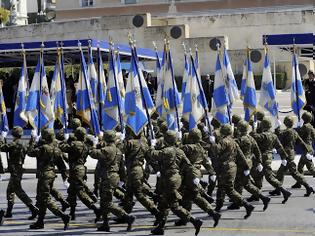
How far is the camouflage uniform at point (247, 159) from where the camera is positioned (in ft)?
53.9

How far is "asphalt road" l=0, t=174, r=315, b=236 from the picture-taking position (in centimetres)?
1477

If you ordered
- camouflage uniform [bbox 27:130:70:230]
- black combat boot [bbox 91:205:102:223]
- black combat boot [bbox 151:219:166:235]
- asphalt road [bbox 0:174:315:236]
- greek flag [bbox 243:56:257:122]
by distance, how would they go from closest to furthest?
black combat boot [bbox 151:219:166:235] < asphalt road [bbox 0:174:315:236] < camouflage uniform [bbox 27:130:70:230] < black combat boot [bbox 91:205:102:223] < greek flag [bbox 243:56:257:122]

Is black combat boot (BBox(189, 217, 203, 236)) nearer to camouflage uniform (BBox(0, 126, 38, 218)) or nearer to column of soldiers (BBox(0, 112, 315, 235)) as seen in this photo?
Result: column of soldiers (BBox(0, 112, 315, 235))

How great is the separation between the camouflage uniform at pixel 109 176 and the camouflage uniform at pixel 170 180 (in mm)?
633

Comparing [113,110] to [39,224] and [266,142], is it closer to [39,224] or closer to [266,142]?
[266,142]

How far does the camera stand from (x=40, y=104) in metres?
21.3

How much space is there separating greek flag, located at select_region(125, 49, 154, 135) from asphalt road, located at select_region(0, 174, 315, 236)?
1.78 meters

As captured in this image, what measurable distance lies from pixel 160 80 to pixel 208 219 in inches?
313

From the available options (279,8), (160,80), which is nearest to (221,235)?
(160,80)

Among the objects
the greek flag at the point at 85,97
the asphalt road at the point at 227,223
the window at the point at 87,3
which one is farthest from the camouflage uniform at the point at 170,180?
the window at the point at 87,3

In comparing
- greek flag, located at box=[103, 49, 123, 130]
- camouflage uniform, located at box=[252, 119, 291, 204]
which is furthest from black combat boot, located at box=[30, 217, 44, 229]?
camouflage uniform, located at box=[252, 119, 291, 204]

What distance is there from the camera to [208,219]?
52.6 feet

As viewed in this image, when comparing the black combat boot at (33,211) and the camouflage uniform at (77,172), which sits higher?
the camouflage uniform at (77,172)

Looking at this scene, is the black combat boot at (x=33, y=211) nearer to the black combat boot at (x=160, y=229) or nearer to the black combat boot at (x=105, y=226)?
the black combat boot at (x=105, y=226)
